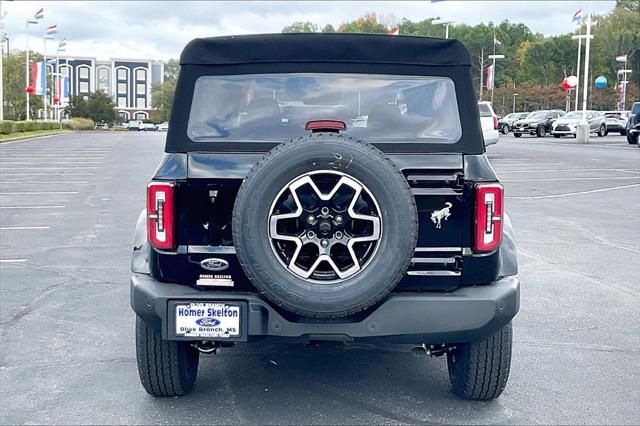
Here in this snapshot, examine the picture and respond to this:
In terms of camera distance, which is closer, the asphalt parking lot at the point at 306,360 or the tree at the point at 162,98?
the asphalt parking lot at the point at 306,360

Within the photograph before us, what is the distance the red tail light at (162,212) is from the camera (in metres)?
4.05

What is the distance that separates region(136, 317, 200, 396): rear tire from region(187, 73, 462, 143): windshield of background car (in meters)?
1.10

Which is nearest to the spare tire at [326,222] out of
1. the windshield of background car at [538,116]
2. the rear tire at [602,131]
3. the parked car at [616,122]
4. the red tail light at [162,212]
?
the red tail light at [162,212]

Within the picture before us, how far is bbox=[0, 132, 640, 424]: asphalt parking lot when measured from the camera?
173 inches

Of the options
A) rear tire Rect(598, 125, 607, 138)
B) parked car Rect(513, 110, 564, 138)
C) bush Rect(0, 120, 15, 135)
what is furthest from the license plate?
rear tire Rect(598, 125, 607, 138)

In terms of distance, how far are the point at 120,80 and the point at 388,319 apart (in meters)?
152

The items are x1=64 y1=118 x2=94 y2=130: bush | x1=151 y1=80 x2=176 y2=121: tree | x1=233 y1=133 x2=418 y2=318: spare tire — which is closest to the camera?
x1=233 y1=133 x2=418 y2=318: spare tire

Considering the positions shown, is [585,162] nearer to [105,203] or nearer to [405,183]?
[105,203]

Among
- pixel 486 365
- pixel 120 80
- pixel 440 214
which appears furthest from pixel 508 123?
pixel 120 80

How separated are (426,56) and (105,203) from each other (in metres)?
10.8

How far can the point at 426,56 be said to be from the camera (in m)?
4.32

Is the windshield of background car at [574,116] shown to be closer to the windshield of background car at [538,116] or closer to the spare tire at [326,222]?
the windshield of background car at [538,116]

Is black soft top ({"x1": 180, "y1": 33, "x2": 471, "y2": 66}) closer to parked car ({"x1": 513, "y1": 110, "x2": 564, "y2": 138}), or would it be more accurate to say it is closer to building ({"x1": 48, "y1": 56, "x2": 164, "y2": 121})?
parked car ({"x1": 513, "y1": 110, "x2": 564, "y2": 138})

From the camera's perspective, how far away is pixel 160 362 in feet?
14.5
